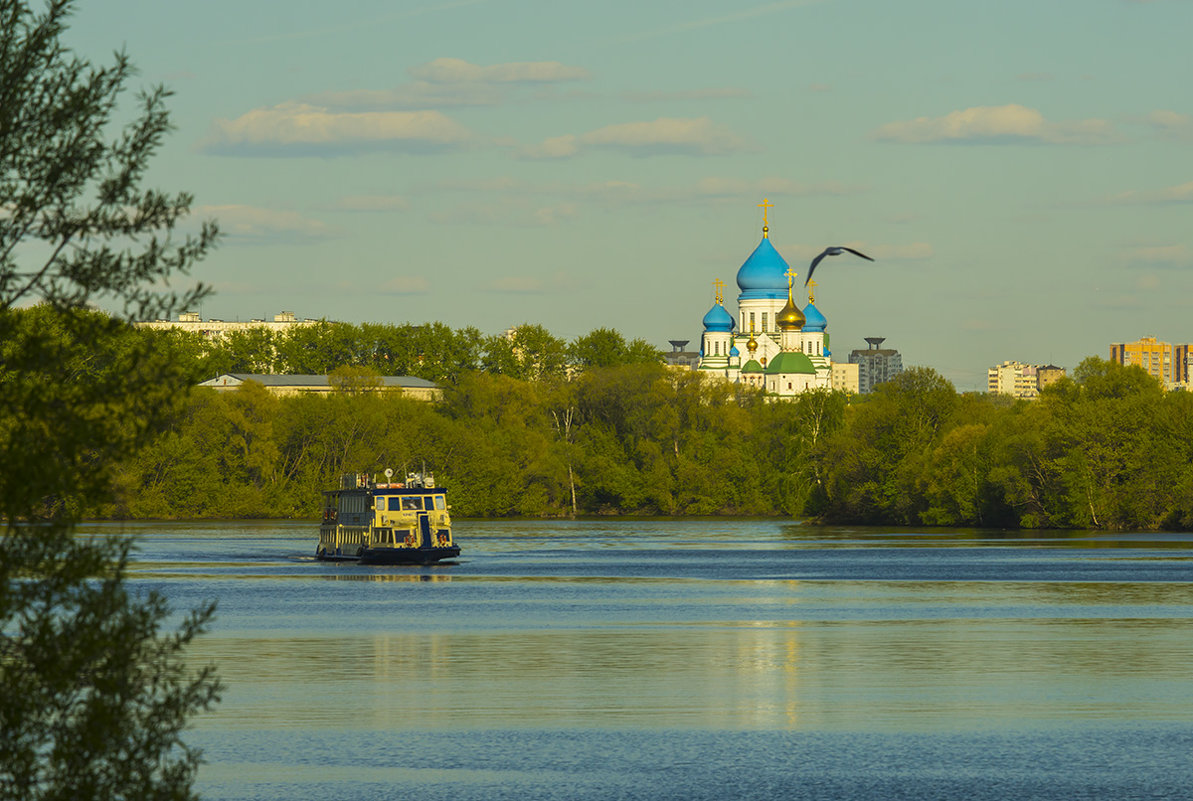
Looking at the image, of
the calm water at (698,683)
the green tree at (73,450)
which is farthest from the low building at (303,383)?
the green tree at (73,450)

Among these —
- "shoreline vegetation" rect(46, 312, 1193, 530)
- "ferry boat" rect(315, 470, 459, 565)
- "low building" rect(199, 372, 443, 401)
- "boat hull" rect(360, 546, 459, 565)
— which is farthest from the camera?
"low building" rect(199, 372, 443, 401)

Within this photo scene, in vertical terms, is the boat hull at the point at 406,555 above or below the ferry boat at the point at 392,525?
below

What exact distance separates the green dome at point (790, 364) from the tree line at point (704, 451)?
5110 cm

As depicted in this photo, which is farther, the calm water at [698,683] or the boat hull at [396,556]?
the boat hull at [396,556]

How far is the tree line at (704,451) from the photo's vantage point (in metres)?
97.5

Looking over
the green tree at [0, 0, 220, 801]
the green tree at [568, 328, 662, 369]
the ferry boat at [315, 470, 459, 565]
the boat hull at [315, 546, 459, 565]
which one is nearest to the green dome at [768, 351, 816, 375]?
the green tree at [568, 328, 662, 369]

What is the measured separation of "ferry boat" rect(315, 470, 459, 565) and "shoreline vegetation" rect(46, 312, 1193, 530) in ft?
80.4

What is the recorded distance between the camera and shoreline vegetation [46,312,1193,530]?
97.5m

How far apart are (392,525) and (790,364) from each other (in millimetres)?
123817

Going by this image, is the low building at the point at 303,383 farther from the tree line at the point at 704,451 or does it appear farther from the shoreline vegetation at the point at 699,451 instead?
the tree line at the point at 704,451

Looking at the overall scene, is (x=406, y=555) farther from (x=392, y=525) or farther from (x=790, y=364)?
(x=790, y=364)

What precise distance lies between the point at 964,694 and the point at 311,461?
94.9m

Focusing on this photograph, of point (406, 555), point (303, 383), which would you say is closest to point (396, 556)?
point (406, 555)

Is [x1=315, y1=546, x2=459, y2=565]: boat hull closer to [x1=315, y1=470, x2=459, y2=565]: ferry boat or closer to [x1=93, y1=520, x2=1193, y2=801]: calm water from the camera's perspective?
[x1=315, y1=470, x2=459, y2=565]: ferry boat
